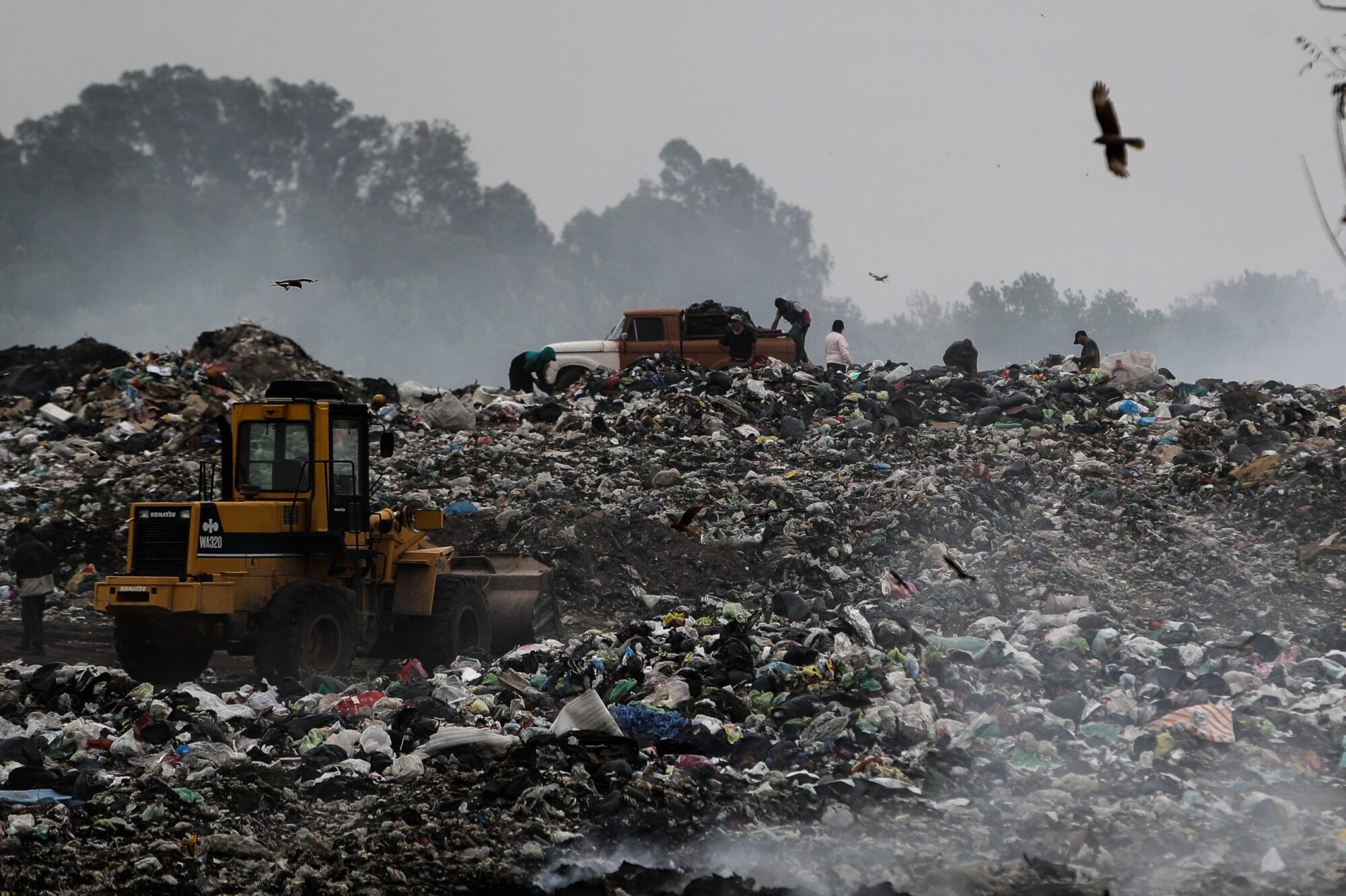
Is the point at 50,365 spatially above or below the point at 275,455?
above

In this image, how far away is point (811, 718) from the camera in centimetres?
726

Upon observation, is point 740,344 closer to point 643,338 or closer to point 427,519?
point 643,338

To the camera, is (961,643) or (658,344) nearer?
(961,643)

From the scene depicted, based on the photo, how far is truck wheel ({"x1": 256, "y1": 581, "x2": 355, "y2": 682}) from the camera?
342 inches

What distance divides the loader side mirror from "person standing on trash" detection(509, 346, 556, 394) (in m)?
9.88

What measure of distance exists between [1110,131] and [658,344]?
50.5 feet

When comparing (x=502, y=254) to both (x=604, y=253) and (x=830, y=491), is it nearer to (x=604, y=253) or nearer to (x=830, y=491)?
(x=604, y=253)

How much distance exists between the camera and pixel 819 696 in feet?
24.5

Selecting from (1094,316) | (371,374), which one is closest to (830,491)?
(371,374)

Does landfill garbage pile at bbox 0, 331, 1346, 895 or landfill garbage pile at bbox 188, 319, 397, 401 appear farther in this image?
landfill garbage pile at bbox 188, 319, 397, 401

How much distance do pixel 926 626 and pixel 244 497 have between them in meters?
4.55

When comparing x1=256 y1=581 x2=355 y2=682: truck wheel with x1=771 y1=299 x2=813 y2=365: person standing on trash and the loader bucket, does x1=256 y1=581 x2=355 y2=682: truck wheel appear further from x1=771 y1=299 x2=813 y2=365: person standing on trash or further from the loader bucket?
x1=771 y1=299 x2=813 y2=365: person standing on trash

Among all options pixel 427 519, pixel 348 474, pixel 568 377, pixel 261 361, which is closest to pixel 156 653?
pixel 348 474

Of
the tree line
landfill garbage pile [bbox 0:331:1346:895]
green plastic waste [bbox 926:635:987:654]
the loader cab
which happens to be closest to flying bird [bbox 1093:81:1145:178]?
landfill garbage pile [bbox 0:331:1346:895]
